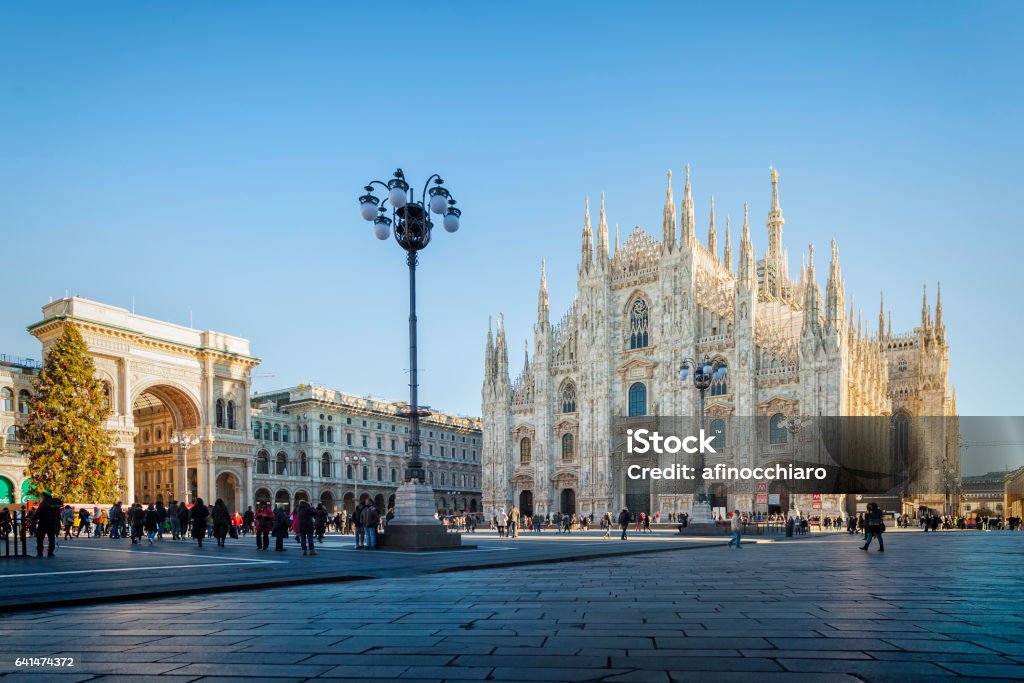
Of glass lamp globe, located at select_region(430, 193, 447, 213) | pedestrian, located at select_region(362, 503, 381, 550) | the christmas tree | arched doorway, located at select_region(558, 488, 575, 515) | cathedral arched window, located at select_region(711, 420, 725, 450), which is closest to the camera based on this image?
glass lamp globe, located at select_region(430, 193, 447, 213)

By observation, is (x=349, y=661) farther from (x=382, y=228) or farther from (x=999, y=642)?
(x=382, y=228)

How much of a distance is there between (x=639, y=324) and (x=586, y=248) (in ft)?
24.4

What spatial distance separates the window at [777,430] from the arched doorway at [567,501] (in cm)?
1565

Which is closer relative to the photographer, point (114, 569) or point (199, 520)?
point (114, 569)

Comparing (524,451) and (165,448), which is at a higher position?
(165,448)

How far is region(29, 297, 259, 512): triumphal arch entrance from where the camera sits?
48.2m

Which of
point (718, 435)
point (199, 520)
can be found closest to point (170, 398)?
point (199, 520)

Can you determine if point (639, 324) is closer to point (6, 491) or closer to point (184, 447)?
point (184, 447)

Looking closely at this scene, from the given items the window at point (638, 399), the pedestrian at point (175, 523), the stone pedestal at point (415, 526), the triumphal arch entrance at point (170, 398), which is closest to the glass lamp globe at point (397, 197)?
the stone pedestal at point (415, 526)

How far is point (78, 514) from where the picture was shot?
34906 millimetres

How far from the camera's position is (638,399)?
5719 cm

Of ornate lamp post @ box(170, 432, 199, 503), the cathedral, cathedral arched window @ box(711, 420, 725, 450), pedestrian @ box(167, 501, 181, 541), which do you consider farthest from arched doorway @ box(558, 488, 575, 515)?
pedestrian @ box(167, 501, 181, 541)

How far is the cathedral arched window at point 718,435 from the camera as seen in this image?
5250 centimetres

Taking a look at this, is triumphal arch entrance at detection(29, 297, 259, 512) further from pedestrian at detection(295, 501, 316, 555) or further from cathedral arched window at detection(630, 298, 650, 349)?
pedestrian at detection(295, 501, 316, 555)
